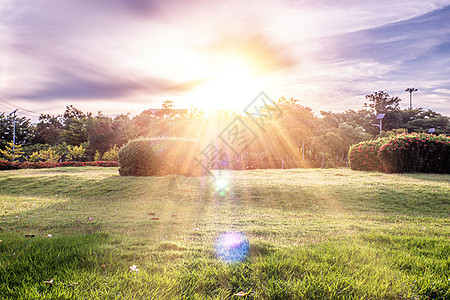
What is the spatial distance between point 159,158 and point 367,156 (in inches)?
361

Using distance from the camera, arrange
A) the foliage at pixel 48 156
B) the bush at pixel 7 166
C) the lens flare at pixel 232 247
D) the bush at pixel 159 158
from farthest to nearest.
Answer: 1. the foliage at pixel 48 156
2. the bush at pixel 7 166
3. the bush at pixel 159 158
4. the lens flare at pixel 232 247

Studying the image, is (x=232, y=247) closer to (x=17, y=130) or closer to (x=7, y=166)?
(x=7, y=166)

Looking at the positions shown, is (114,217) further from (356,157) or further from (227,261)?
(356,157)

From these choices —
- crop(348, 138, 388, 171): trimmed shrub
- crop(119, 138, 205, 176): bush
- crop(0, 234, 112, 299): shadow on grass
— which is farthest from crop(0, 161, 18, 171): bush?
crop(348, 138, 388, 171): trimmed shrub

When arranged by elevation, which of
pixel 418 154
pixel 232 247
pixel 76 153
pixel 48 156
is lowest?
pixel 232 247

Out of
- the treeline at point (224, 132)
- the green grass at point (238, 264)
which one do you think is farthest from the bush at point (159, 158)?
the treeline at point (224, 132)

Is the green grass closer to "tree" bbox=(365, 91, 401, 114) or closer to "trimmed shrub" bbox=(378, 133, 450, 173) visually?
"trimmed shrub" bbox=(378, 133, 450, 173)

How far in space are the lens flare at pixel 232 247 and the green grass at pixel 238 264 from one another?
9cm

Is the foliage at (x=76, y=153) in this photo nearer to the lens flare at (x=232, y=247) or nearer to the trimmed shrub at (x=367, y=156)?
the trimmed shrub at (x=367, y=156)

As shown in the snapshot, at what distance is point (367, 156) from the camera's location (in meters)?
12.3

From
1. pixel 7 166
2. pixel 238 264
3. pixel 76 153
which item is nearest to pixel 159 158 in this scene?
pixel 238 264

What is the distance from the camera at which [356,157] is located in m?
12.9

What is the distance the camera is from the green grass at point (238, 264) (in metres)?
2.21

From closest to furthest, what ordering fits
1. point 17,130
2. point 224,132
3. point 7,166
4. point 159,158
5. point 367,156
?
1. point 159,158
2. point 367,156
3. point 7,166
4. point 224,132
5. point 17,130
